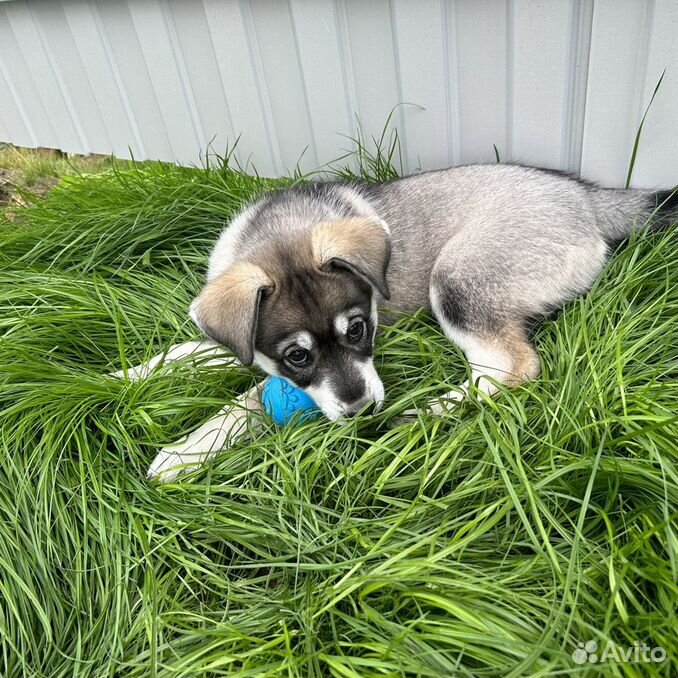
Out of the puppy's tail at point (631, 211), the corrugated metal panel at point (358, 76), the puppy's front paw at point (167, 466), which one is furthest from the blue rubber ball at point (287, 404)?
the corrugated metal panel at point (358, 76)

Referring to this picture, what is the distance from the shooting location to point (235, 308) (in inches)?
97.7

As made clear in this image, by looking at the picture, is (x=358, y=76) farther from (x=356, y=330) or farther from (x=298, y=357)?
(x=298, y=357)

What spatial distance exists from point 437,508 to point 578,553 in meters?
0.51

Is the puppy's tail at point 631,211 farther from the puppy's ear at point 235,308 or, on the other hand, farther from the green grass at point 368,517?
the puppy's ear at point 235,308

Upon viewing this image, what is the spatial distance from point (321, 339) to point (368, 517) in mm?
738

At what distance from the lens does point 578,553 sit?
1861 millimetres

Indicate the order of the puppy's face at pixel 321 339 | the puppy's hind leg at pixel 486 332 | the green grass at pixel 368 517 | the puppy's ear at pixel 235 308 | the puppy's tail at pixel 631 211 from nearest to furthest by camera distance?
1. the green grass at pixel 368 517
2. the puppy's ear at pixel 235 308
3. the puppy's face at pixel 321 339
4. the puppy's hind leg at pixel 486 332
5. the puppy's tail at pixel 631 211

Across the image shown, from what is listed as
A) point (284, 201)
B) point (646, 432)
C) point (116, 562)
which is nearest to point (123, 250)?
point (284, 201)

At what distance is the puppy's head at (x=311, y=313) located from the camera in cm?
251

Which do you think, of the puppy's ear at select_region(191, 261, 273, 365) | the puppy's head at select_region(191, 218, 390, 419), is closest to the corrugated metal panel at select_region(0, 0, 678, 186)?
the puppy's head at select_region(191, 218, 390, 419)

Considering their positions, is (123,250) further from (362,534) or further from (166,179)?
(362,534)

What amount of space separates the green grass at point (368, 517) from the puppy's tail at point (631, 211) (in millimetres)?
96

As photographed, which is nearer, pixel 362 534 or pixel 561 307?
pixel 362 534

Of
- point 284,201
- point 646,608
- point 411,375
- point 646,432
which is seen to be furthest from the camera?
point 284,201
